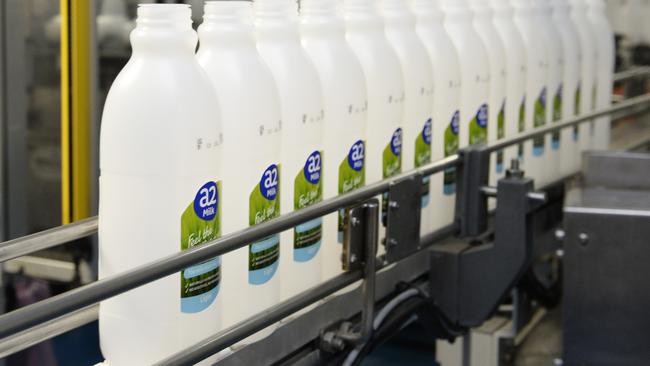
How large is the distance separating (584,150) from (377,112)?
816 millimetres

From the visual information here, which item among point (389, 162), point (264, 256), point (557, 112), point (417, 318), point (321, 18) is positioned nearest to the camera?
point (264, 256)

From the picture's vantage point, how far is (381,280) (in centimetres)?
128

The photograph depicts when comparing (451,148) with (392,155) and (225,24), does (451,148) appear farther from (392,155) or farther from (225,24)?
(225,24)

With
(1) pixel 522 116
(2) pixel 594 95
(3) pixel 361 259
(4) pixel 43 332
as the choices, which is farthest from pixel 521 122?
(4) pixel 43 332

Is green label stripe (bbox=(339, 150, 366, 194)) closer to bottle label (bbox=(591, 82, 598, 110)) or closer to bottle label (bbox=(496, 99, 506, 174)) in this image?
bottle label (bbox=(496, 99, 506, 174))

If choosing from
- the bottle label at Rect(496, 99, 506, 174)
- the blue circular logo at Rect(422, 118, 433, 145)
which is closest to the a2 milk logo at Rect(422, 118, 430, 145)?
the blue circular logo at Rect(422, 118, 433, 145)

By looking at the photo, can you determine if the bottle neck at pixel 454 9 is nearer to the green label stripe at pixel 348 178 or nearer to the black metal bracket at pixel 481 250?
the black metal bracket at pixel 481 250

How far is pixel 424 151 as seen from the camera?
52.5 inches

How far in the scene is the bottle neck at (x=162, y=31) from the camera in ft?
2.77

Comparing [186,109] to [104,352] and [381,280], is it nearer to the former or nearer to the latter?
[104,352]

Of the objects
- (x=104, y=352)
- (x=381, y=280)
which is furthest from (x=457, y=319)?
(x=104, y=352)

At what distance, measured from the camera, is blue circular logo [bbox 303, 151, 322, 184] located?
1.07 m

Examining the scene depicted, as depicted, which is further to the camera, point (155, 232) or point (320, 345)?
point (320, 345)

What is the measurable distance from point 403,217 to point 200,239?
368mm
